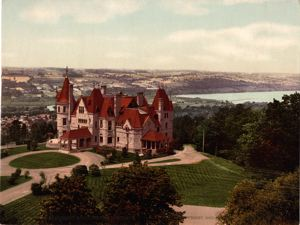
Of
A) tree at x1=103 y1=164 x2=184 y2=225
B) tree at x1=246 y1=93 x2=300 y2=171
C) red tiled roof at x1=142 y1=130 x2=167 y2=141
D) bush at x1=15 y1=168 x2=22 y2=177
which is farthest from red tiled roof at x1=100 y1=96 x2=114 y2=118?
tree at x1=246 y1=93 x2=300 y2=171

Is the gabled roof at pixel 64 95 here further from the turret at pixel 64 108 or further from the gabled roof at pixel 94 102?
the gabled roof at pixel 94 102

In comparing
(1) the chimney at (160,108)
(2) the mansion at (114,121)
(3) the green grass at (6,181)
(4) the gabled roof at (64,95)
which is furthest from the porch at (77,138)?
(1) the chimney at (160,108)

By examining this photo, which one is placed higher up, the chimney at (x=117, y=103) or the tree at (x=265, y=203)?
the chimney at (x=117, y=103)

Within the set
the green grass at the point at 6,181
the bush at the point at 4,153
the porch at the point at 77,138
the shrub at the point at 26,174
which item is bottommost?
the green grass at the point at 6,181

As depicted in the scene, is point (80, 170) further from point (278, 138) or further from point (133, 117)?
point (278, 138)

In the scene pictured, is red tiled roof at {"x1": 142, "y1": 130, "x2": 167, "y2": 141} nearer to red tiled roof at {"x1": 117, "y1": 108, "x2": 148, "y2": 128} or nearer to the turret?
red tiled roof at {"x1": 117, "y1": 108, "x2": 148, "y2": 128}

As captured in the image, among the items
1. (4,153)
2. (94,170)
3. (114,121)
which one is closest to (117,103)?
(114,121)
